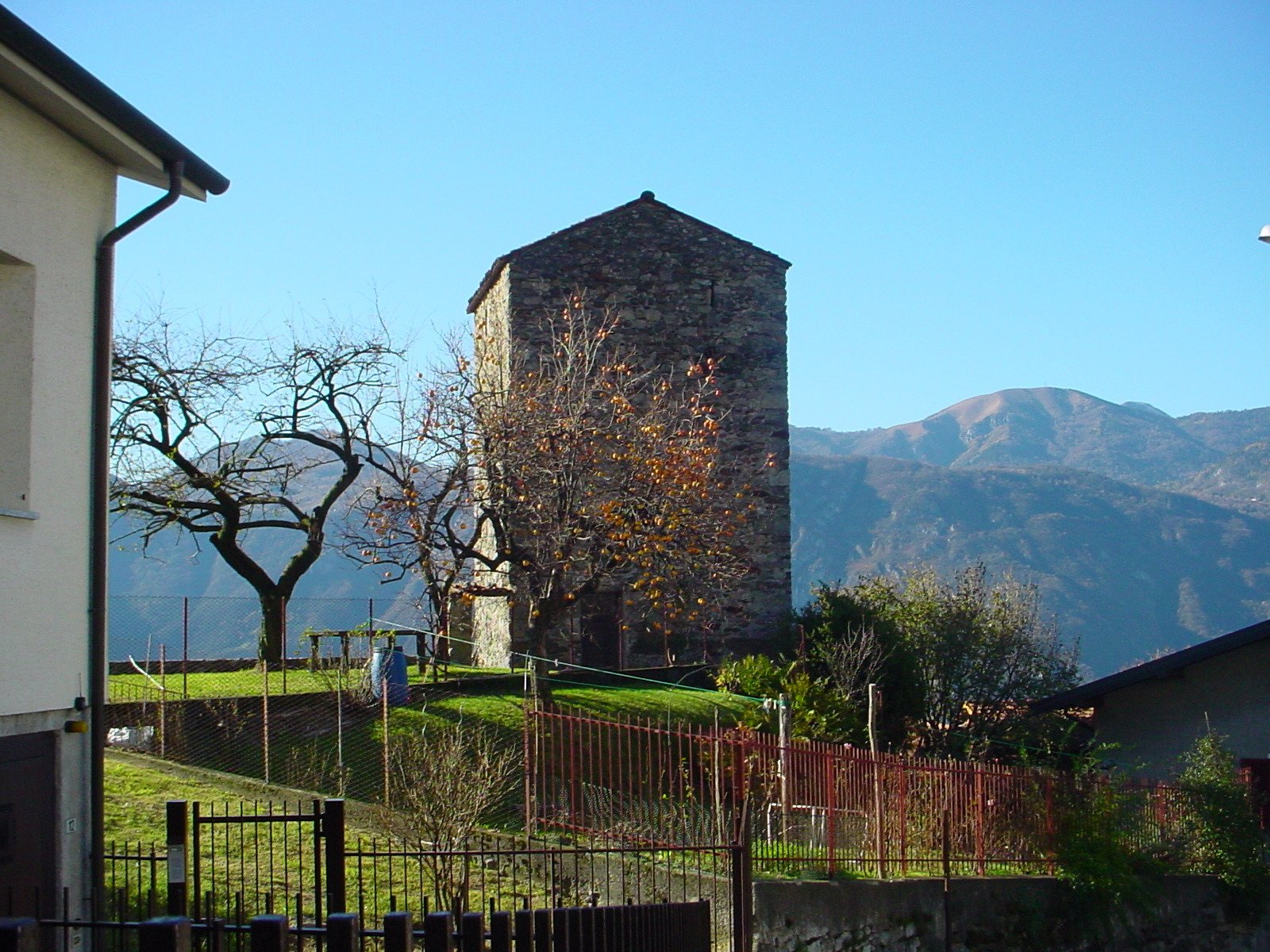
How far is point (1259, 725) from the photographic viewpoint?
18.3 meters

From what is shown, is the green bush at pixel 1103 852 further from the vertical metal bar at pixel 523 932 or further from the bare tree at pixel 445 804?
the vertical metal bar at pixel 523 932

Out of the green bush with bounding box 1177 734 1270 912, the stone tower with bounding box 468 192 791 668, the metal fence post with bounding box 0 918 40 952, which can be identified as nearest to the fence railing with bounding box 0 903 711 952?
the metal fence post with bounding box 0 918 40 952

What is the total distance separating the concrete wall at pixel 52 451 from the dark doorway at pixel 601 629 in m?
17.7

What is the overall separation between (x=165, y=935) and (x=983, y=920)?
421 inches

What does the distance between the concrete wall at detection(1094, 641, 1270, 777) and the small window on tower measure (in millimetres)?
15460

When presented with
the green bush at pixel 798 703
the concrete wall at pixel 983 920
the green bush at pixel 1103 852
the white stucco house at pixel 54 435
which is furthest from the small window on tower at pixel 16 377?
the green bush at pixel 1103 852

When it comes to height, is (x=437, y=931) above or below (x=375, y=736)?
below

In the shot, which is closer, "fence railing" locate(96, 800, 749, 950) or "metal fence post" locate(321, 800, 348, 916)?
"metal fence post" locate(321, 800, 348, 916)

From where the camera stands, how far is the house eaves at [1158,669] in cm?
1812

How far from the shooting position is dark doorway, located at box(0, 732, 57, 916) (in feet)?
21.9

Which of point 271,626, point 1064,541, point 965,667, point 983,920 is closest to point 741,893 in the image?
point 983,920

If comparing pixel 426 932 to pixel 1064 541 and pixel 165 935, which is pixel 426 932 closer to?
pixel 165 935

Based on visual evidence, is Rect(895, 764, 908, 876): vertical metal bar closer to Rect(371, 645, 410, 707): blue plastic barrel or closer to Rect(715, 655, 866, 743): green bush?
Rect(715, 655, 866, 743): green bush

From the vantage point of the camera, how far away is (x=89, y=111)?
7059 mm
